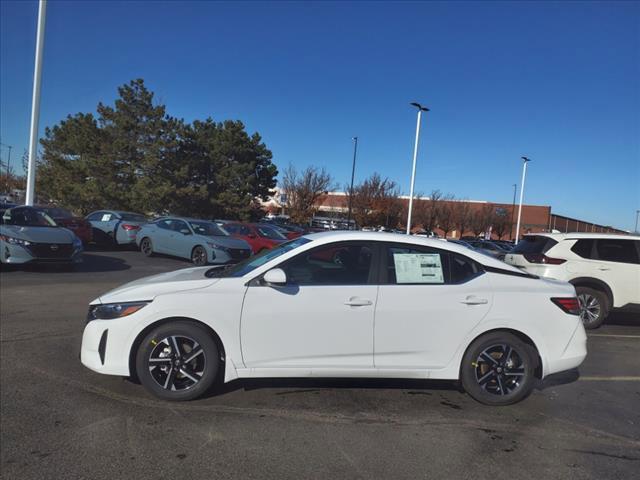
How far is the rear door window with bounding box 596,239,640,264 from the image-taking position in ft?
27.9

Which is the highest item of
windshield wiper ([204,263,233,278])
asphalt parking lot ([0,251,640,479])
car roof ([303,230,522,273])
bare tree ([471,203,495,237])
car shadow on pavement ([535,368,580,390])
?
bare tree ([471,203,495,237])

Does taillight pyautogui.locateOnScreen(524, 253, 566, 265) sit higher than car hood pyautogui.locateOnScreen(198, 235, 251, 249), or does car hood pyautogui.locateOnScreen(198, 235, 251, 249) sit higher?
taillight pyautogui.locateOnScreen(524, 253, 566, 265)

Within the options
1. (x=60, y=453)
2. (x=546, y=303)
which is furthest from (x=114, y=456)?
(x=546, y=303)

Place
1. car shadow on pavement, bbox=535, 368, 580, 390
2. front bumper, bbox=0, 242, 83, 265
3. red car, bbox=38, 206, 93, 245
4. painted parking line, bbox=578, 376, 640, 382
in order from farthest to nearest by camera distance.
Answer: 1. red car, bbox=38, 206, 93, 245
2. front bumper, bbox=0, 242, 83, 265
3. painted parking line, bbox=578, 376, 640, 382
4. car shadow on pavement, bbox=535, 368, 580, 390

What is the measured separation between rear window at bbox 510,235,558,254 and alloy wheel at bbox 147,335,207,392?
270 inches

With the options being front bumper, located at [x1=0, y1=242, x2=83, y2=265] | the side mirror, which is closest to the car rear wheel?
front bumper, located at [x1=0, y1=242, x2=83, y2=265]

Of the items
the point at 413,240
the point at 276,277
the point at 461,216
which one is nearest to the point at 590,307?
the point at 413,240

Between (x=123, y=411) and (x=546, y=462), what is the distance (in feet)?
10.7

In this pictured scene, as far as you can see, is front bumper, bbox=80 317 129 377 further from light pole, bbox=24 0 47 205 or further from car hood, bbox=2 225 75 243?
light pole, bbox=24 0 47 205

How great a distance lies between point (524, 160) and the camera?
159 ft

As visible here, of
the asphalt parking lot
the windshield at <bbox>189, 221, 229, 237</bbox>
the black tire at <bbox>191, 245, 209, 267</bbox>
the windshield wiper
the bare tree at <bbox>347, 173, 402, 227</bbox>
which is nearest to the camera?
the asphalt parking lot

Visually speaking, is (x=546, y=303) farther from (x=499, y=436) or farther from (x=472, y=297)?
(x=499, y=436)

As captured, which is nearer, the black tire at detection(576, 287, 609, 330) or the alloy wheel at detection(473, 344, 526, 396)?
the alloy wheel at detection(473, 344, 526, 396)

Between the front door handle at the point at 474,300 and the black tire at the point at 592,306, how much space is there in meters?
5.12
